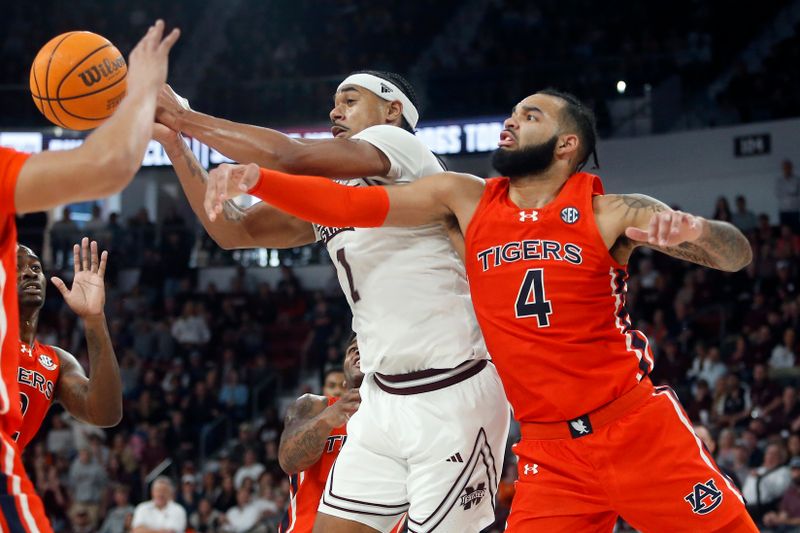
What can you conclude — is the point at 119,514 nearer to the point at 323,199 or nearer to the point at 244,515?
the point at 244,515

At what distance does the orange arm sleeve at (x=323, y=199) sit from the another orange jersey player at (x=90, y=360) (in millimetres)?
1487

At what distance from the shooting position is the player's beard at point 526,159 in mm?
4629

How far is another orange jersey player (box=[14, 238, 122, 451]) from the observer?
5336mm

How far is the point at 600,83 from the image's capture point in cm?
1894

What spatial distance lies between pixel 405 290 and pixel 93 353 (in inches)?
73.3

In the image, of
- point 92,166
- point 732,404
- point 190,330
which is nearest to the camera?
point 92,166

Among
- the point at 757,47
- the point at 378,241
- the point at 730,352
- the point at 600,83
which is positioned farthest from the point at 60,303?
the point at 378,241

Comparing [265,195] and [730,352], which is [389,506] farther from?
[730,352]

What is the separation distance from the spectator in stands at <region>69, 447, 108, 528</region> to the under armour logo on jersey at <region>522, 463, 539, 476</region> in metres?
12.6

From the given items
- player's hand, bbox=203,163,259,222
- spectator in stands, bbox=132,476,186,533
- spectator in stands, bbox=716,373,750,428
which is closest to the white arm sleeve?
player's hand, bbox=203,163,259,222

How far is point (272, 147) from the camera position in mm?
4547

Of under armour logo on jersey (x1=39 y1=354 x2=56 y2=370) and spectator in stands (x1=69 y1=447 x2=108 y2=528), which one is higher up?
under armour logo on jersey (x1=39 y1=354 x2=56 y2=370)

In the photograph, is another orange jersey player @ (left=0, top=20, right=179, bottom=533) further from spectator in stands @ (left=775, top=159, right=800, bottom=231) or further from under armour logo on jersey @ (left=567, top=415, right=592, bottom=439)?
spectator in stands @ (left=775, top=159, right=800, bottom=231)

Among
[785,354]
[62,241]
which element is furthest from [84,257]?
[62,241]
